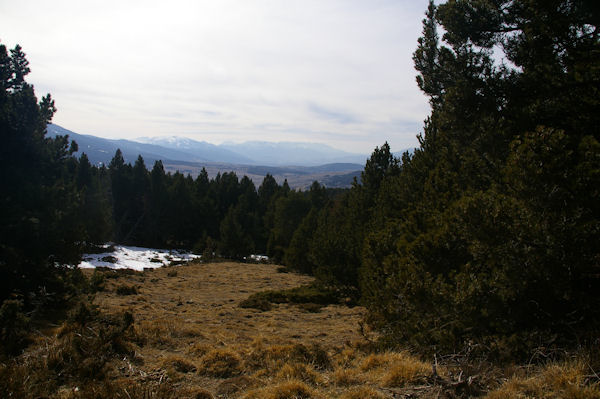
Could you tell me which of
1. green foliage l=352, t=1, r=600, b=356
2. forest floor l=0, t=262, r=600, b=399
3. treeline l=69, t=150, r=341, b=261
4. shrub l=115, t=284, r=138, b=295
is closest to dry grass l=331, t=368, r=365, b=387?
forest floor l=0, t=262, r=600, b=399

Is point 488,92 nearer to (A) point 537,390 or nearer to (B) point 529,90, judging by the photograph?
(B) point 529,90

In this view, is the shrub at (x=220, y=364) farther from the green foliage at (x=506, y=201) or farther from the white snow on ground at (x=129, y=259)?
the white snow on ground at (x=129, y=259)

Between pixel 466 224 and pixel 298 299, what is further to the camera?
pixel 298 299

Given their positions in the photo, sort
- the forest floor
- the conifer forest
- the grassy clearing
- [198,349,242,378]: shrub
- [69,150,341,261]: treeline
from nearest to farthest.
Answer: the forest floor → the conifer forest → [198,349,242,378]: shrub → the grassy clearing → [69,150,341,261]: treeline

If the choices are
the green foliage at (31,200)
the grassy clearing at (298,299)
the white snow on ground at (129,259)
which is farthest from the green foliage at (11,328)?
the white snow on ground at (129,259)

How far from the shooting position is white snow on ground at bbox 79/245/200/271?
30.7 meters

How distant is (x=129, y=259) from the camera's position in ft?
116

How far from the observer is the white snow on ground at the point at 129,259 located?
3072cm

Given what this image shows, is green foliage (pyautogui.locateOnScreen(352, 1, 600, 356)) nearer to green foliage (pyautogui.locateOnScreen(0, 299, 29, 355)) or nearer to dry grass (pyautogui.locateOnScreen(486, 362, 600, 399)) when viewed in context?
dry grass (pyautogui.locateOnScreen(486, 362, 600, 399))

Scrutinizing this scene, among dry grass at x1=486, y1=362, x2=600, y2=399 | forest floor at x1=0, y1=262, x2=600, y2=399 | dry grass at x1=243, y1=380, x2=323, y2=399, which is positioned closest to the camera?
dry grass at x1=486, y1=362, x2=600, y2=399

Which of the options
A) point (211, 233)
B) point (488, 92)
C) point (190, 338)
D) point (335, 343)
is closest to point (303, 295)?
point (335, 343)

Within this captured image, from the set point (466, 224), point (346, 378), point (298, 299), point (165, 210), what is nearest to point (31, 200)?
point (346, 378)

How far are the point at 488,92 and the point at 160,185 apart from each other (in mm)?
48845

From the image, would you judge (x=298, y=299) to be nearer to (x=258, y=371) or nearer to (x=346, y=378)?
(x=258, y=371)
